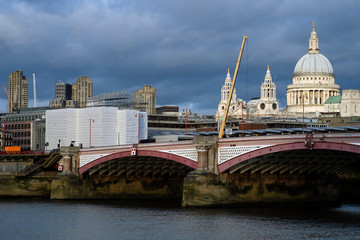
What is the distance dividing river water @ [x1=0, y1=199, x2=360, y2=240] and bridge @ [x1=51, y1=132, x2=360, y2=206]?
247 cm

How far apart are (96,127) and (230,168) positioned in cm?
5763

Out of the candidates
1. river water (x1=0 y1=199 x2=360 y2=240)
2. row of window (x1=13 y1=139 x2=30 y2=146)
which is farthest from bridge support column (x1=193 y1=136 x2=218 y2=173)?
row of window (x1=13 y1=139 x2=30 y2=146)

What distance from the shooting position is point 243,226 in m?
63.6

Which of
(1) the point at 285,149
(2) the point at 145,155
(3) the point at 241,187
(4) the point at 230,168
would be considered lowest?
(3) the point at 241,187

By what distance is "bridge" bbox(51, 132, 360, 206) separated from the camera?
70875 mm

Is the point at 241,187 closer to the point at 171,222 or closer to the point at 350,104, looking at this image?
the point at 171,222

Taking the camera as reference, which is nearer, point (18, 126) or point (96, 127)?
point (96, 127)

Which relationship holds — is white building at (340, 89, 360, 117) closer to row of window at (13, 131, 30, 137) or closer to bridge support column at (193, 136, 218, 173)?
row of window at (13, 131, 30, 137)

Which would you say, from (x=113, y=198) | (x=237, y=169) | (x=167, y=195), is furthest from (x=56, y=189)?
(x=237, y=169)

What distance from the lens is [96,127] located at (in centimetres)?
13075

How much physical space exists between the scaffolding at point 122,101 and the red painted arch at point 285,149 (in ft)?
250

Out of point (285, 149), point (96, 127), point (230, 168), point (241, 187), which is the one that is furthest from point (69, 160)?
point (96, 127)

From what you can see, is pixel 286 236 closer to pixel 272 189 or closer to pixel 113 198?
pixel 272 189

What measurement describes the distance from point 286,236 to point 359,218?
14535mm
